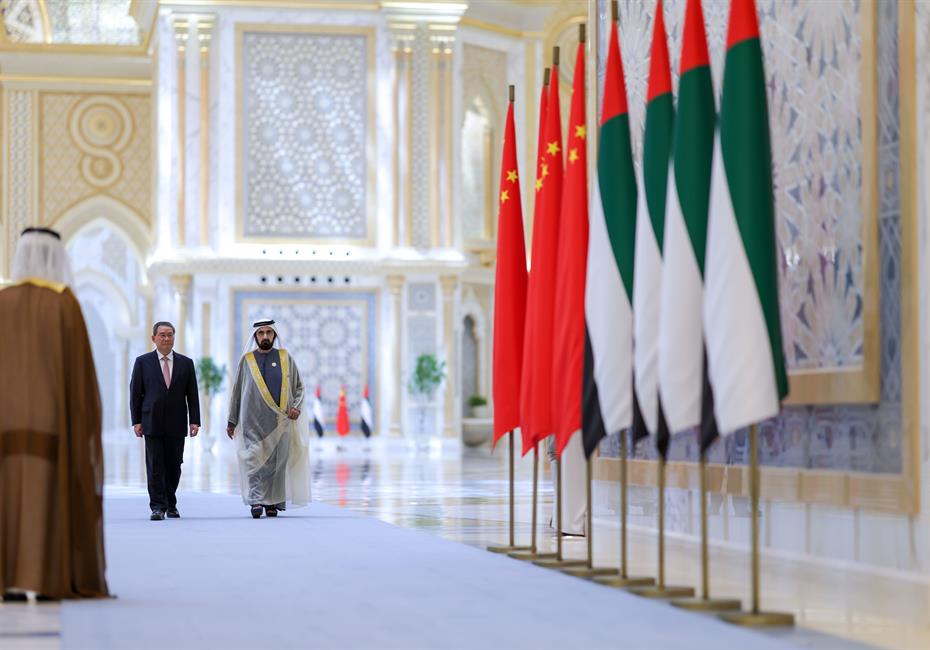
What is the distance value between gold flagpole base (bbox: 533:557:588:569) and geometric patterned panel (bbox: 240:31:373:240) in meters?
17.4

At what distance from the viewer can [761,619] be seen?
463 centimetres

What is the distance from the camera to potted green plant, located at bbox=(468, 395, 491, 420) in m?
Result: 26.1

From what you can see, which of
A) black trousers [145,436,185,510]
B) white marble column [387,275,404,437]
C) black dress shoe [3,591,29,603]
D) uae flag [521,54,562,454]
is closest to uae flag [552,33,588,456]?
uae flag [521,54,562,454]

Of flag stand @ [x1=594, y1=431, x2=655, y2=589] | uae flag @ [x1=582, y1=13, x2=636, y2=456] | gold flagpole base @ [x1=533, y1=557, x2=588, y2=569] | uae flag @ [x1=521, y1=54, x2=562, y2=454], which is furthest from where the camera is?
uae flag @ [x1=521, y1=54, x2=562, y2=454]

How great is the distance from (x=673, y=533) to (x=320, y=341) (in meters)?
15.8

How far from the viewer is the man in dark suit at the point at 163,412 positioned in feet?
31.5

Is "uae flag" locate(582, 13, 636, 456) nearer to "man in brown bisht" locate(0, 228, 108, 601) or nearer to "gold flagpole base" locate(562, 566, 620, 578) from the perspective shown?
"gold flagpole base" locate(562, 566, 620, 578)

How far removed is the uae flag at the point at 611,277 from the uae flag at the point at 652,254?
9.3 inches

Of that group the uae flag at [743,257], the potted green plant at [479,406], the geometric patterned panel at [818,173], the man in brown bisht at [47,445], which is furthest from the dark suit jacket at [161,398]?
the potted green plant at [479,406]

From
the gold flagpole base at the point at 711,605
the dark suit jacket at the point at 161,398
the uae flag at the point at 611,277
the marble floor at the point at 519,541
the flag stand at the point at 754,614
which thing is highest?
the uae flag at the point at 611,277

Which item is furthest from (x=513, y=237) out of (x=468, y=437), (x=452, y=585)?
(x=468, y=437)

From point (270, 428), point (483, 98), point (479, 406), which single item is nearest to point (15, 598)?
point (270, 428)

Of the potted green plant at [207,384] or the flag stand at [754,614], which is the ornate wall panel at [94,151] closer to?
the potted green plant at [207,384]

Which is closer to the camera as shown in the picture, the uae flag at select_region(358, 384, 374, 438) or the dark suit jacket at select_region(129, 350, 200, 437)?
the dark suit jacket at select_region(129, 350, 200, 437)
